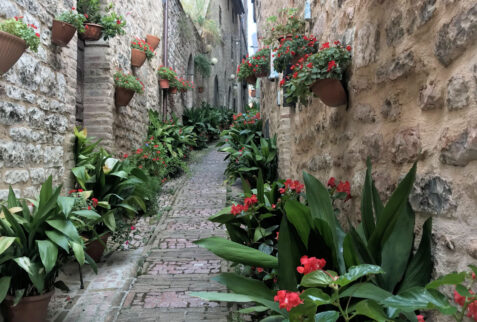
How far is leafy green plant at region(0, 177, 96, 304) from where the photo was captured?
2.29 meters

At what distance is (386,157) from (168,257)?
2.73 meters

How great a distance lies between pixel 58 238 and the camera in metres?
2.50

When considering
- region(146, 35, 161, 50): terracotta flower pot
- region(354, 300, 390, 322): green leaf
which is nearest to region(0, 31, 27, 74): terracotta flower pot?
region(354, 300, 390, 322): green leaf

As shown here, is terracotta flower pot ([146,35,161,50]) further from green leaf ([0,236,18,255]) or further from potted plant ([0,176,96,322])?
green leaf ([0,236,18,255])

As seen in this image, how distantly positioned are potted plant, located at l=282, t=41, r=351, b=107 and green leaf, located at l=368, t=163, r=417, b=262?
1.02 metres

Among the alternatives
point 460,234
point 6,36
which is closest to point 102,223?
point 6,36

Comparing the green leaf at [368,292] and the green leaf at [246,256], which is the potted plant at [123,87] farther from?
the green leaf at [368,292]

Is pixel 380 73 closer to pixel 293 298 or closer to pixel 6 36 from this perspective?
pixel 293 298

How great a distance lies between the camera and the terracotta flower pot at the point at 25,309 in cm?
235

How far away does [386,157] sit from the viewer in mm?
1733

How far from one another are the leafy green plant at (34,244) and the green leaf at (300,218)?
5.17ft

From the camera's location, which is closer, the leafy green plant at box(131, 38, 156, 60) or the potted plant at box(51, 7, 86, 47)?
the potted plant at box(51, 7, 86, 47)

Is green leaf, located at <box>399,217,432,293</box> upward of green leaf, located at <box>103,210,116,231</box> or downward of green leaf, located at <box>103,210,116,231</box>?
upward

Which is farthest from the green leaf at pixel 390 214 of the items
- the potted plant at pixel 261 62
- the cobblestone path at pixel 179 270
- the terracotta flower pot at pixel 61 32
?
the potted plant at pixel 261 62
